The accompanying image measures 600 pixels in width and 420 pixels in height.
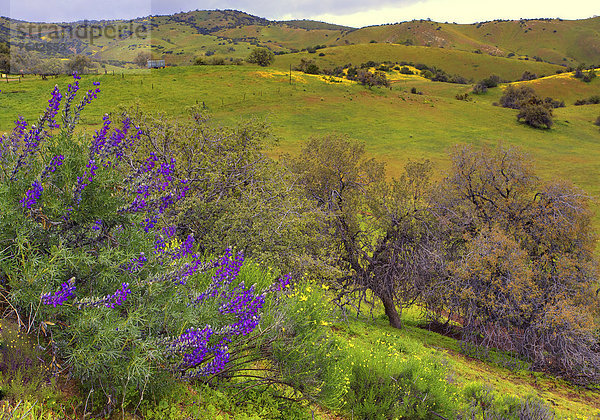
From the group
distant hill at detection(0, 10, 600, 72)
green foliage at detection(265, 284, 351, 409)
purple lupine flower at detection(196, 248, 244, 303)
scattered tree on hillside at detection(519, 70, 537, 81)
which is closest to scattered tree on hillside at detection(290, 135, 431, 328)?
green foliage at detection(265, 284, 351, 409)

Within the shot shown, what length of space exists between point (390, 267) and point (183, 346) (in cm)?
1033

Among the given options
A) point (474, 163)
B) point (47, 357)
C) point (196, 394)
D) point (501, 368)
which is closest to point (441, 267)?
point (501, 368)

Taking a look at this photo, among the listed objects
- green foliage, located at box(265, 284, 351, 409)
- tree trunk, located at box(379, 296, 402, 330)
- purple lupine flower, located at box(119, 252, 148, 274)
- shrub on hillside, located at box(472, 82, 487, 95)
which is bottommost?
tree trunk, located at box(379, 296, 402, 330)

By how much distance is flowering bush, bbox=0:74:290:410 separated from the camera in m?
2.71

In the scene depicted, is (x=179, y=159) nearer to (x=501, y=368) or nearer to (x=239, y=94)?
(x=501, y=368)

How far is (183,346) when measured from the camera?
2893 millimetres

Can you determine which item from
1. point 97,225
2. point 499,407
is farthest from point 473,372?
point 97,225

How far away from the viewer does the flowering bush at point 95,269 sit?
8.91 feet

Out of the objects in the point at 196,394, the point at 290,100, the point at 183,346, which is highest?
the point at 290,100

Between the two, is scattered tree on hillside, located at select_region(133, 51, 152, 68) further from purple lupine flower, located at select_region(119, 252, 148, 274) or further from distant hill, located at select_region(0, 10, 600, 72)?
purple lupine flower, located at select_region(119, 252, 148, 274)

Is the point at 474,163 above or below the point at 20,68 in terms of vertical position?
below

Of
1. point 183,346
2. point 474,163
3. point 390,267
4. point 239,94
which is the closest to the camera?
point 183,346

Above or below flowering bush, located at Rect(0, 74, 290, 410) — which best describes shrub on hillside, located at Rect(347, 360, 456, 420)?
below

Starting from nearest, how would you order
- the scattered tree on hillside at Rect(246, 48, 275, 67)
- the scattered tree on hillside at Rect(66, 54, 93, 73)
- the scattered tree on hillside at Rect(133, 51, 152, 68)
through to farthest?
the scattered tree on hillside at Rect(66, 54, 93, 73) → the scattered tree on hillside at Rect(246, 48, 275, 67) → the scattered tree on hillside at Rect(133, 51, 152, 68)
